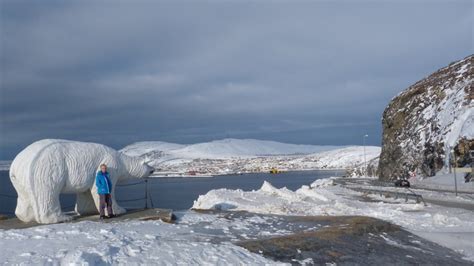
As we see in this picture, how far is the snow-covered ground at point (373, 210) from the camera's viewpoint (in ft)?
45.2

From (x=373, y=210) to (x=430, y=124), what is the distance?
80.6 feet

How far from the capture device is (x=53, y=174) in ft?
43.3

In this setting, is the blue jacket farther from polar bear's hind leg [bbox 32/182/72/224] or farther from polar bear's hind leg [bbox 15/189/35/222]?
polar bear's hind leg [bbox 15/189/35/222]

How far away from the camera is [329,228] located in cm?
1327

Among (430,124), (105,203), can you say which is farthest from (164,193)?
(105,203)

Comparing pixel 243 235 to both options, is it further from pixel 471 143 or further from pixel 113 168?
pixel 471 143

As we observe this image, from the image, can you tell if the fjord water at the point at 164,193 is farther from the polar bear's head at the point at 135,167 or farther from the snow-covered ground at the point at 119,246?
the snow-covered ground at the point at 119,246

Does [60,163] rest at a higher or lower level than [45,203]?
higher

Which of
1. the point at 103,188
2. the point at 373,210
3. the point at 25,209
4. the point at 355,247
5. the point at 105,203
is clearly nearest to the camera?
the point at 355,247

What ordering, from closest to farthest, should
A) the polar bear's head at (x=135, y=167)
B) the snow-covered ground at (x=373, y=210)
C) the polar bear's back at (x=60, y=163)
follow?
the polar bear's back at (x=60, y=163) < the snow-covered ground at (x=373, y=210) < the polar bear's head at (x=135, y=167)

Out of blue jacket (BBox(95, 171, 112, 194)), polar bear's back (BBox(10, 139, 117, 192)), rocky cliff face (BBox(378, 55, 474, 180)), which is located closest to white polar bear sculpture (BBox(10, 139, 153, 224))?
polar bear's back (BBox(10, 139, 117, 192))

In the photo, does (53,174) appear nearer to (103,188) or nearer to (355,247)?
(103,188)

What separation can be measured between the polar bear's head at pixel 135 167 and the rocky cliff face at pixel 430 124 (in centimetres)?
2542

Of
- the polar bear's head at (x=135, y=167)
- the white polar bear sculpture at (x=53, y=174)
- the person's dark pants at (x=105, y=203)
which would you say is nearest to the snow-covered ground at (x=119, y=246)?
the white polar bear sculpture at (x=53, y=174)
